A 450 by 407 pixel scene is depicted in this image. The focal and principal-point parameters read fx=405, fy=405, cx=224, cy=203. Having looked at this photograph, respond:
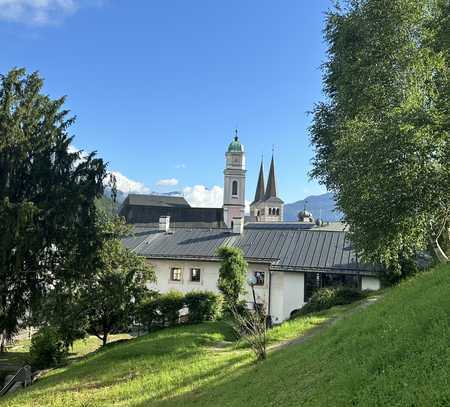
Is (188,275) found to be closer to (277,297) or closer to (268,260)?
(268,260)

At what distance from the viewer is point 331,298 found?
22.1 meters

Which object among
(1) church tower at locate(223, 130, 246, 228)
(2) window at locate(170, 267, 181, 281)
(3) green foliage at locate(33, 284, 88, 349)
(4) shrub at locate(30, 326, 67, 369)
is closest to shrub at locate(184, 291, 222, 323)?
(3) green foliage at locate(33, 284, 88, 349)

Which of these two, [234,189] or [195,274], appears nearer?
[195,274]

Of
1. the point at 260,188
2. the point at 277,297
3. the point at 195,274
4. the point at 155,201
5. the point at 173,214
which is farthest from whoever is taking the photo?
the point at 260,188

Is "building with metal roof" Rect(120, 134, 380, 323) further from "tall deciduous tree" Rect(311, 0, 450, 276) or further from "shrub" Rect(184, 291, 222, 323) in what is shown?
"tall deciduous tree" Rect(311, 0, 450, 276)

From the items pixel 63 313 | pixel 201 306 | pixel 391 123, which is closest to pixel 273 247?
pixel 201 306

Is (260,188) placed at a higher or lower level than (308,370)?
higher

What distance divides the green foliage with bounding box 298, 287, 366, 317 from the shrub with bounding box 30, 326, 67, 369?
12975 millimetres

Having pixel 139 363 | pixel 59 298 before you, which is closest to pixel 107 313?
pixel 59 298

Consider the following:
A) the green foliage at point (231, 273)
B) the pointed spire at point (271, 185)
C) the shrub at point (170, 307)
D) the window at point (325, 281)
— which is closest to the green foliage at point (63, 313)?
the shrub at point (170, 307)

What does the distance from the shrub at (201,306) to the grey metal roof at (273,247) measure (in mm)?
8492

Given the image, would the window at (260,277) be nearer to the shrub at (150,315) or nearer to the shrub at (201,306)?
the shrub at (201,306)

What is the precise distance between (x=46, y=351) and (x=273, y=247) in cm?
1854

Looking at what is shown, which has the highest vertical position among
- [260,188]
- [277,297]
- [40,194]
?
[260,188]
